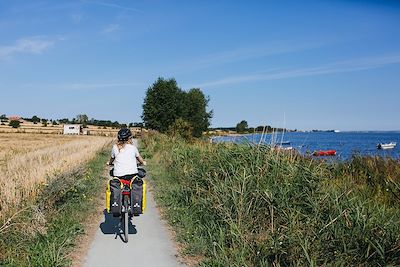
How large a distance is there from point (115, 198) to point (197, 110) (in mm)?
79229

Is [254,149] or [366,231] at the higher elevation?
[254,149]

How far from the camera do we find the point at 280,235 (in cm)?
559

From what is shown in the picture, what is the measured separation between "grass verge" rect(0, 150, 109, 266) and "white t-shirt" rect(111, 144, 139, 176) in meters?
1.38

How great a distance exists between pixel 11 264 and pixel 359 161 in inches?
391

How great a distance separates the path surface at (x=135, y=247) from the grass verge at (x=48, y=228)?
1.41 feet

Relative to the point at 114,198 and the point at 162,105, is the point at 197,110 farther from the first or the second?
the point at 114,198

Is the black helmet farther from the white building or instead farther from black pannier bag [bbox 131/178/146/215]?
the white building

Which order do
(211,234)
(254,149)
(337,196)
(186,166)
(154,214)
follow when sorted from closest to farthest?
(337,196)
(211,234)
(254,149)
(154,214)
(186,166)

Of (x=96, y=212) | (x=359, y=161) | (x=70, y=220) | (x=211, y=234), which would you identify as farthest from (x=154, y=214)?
(x=359, y=161)

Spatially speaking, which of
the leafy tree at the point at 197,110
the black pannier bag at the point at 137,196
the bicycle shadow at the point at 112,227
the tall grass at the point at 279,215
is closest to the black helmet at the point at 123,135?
the black pannier bag at the point at 137,196

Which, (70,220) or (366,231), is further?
(70,220)

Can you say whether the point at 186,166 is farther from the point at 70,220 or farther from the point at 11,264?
the point at 11,264

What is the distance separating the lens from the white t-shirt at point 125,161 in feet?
23.9

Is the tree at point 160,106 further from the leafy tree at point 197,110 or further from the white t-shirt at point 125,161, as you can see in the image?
the white t-shirt at point 125,161
